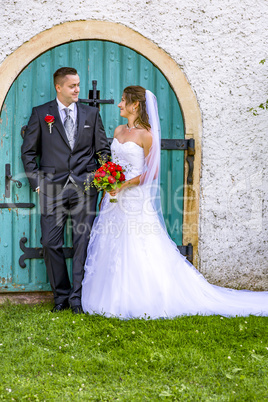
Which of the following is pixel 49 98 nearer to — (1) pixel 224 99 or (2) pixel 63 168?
(2) pixel 63 168

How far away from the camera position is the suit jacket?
4.49m

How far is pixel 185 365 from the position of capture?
3.42 m

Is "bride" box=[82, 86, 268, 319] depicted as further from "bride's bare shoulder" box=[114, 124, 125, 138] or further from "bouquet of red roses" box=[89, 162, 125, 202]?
"bouquet of red roses" box=[89, 162, 125, 202]

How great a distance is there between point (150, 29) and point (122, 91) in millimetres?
645

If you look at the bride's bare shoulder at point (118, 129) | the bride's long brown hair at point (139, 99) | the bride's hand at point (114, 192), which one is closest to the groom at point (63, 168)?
the bride's bare shoulder at point (118, 129)

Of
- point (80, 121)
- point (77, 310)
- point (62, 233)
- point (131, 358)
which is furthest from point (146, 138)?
point (131, 358)

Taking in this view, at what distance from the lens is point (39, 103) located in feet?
15.4

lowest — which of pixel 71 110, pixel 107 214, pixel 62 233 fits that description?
pixel 62 233

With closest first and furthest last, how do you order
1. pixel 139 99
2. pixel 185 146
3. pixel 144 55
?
1. pixel 139 99
2. pixel 144 55
3. pixel 185 146

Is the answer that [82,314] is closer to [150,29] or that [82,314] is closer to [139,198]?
[139,198]

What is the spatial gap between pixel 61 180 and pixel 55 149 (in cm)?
28

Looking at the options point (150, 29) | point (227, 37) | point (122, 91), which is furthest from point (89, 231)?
point (227, 37)

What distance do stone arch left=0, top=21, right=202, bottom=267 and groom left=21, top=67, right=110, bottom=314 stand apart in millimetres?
372

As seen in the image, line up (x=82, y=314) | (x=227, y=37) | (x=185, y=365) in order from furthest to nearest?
1. (x=227, y=37)
2. (x=82, y=314)
3. (x=185, y=365)
